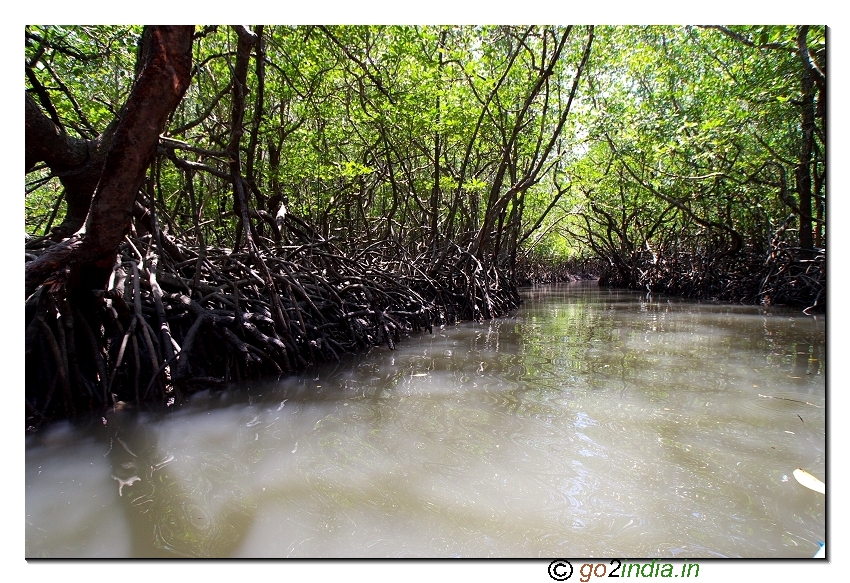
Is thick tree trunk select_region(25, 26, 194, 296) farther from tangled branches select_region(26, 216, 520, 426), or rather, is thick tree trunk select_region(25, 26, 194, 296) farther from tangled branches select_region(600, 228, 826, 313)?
tangled branches select_region(600, 228, 826, 313)

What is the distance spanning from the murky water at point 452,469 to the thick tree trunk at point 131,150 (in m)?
0.87

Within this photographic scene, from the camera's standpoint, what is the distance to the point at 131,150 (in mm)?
2162

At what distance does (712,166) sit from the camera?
871cm

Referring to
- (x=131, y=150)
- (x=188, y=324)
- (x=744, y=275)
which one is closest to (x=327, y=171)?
(x=188, y=324)

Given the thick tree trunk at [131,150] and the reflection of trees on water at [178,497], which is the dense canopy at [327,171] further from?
the reflection of trees on water at [178,497]

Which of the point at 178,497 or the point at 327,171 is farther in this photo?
the point at 327,171

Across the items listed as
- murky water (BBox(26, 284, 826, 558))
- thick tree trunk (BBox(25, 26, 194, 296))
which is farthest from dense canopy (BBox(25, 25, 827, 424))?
murky water (BBox(26, 284, 826, 558))

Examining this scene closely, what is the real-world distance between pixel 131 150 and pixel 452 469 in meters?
2.07

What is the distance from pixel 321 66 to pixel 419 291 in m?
3.22

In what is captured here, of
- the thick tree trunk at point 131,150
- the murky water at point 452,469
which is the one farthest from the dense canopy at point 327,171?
the murky water at point 452,469

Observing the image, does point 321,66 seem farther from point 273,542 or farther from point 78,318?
point 273,542

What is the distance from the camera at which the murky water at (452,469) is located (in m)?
1.41

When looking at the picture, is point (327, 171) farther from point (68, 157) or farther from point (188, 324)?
point (68, 157)

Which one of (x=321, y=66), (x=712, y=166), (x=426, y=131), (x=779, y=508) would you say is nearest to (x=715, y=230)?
(x=712, y=166)
